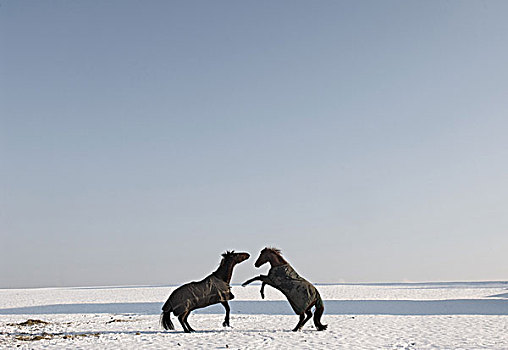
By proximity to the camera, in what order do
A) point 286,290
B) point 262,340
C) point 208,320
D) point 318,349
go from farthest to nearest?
point 208,320
point 286,290
point 262,340
point 318,349

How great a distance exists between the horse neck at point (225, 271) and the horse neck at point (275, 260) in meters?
0.99

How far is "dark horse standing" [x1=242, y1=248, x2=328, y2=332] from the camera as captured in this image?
1353 cm

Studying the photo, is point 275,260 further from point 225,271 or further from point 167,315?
point 167,315

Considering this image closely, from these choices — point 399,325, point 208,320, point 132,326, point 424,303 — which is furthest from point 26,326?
point 424,303

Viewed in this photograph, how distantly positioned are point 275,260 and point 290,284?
786 mm

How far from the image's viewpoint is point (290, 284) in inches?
536

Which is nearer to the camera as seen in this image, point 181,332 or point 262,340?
point 262,340

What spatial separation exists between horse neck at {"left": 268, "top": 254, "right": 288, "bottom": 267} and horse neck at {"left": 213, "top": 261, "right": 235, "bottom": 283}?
989 mm

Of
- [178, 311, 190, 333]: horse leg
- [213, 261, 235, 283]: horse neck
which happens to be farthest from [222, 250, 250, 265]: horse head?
[178, 311, 190, 333]: horse leg

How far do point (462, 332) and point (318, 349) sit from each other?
5.19m

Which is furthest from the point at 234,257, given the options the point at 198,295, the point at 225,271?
the point at 198,295

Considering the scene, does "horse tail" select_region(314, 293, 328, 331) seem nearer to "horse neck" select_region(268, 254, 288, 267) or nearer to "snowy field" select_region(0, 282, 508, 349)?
"snowy field" select_region(0, 282, 508, 349)

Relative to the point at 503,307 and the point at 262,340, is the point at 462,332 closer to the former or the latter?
the point at 262,340

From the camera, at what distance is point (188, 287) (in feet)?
45.2
